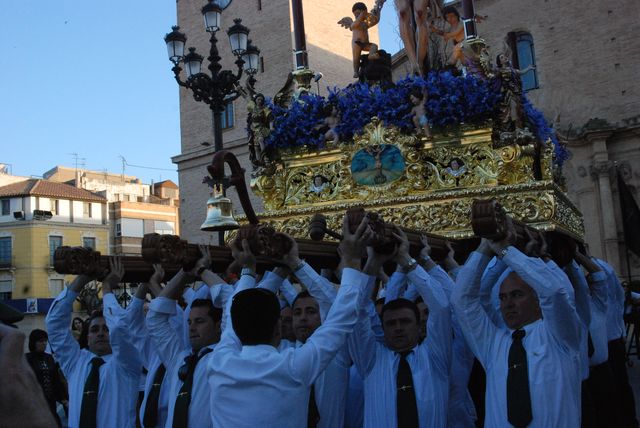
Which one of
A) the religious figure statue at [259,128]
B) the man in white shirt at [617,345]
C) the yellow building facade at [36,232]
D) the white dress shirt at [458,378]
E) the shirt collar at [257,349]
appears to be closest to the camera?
the shirt collar at [257,349]

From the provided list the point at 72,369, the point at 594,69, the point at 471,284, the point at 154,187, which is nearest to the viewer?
the point at 471,284

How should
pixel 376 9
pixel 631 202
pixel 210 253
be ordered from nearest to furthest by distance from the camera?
1. pixel 210 253
2. pixel 376 9
3. pixel 631 202

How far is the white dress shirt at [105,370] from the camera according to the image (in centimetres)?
466

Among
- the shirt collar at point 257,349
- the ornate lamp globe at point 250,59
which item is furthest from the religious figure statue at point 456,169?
the ornate lamp globe at point 250,59

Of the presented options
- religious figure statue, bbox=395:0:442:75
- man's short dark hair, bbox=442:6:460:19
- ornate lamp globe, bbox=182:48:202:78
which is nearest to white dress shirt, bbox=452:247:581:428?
religious figure statue, bbox=395:0:442:75

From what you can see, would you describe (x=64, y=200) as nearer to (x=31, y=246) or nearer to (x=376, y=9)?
(x=31, y=246)

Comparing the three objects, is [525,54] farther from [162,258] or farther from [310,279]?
[162,258]

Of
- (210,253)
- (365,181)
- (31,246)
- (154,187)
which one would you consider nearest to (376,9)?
(365,181)

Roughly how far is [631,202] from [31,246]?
36733 mm

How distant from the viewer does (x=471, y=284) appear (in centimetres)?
344

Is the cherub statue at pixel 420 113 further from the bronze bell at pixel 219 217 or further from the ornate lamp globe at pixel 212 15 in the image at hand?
the ornate lamp globe at pixel 212 15

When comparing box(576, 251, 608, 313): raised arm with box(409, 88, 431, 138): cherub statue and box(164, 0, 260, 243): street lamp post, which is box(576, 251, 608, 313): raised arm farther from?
box(164, 0, 260, 243): street lamp post

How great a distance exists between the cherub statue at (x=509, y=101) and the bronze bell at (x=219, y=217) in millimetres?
2269

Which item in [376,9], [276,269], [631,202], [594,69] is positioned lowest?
[276,269]
